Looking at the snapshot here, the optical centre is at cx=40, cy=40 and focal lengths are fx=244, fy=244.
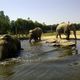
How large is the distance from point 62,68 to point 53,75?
56.9 inches

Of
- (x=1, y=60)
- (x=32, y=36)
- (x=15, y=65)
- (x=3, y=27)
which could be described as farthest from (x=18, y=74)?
(x=3, y=27)

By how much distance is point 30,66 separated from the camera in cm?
1337

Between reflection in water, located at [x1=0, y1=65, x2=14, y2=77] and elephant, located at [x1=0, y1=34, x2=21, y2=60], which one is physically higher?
elephant, located at [x1=0, y1=34, x2=21, y2=60]

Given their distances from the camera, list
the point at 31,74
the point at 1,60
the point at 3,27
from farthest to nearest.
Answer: the point at 3,27
the point at 1,60
the point at 31,74

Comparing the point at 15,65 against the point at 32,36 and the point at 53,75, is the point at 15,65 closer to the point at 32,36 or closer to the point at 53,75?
the point at 53,75

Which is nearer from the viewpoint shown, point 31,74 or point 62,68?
point 31,74

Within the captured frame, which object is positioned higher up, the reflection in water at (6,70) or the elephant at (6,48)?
the elephant at (6,48)

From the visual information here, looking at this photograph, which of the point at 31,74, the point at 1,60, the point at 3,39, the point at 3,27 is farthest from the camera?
the point at 3,27

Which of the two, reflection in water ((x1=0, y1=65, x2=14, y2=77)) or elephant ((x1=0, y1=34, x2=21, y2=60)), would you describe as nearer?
reflection in water ((x1=0, y1=65, x2=14, y2=77))

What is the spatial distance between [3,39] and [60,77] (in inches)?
327

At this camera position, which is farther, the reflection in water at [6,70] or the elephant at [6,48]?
the elephant at [6,48]

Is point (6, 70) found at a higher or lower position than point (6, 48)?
lower

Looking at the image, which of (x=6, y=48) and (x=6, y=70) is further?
(x=6, y=48)

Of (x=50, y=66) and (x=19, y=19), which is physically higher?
(x=19, y=19)
